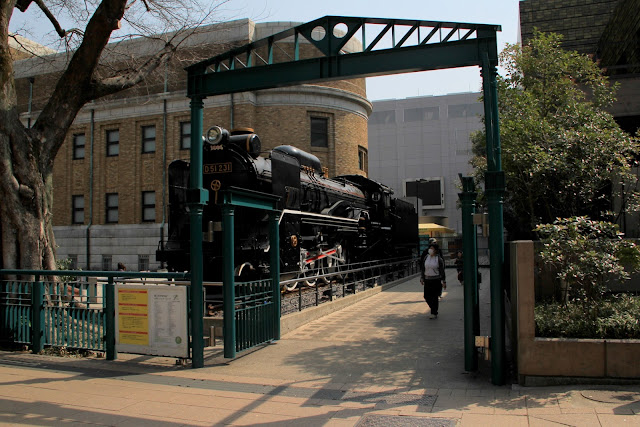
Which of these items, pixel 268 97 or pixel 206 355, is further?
pixel 268 97

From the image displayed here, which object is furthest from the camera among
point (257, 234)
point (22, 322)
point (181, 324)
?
point (257, 234)

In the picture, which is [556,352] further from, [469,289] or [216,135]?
[216,135]

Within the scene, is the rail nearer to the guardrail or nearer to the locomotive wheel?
the locomotive wheel

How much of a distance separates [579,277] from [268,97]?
2184 cm

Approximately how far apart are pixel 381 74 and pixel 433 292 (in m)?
5.07

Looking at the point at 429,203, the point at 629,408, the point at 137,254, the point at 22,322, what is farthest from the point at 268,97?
the point at 429,203

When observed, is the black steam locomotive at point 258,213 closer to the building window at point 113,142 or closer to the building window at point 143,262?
the building window at point 143,262

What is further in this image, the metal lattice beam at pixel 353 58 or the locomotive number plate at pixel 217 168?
the locomotive number plate at pixel 217 168

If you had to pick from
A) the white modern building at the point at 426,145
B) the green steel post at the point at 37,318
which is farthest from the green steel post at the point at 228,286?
the white modern building at the point at 426,145

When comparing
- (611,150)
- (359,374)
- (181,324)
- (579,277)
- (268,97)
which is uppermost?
(268,97)

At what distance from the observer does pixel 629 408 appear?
187 inches

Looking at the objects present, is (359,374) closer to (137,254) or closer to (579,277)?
(579,277)

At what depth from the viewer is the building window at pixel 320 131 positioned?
27062 mm

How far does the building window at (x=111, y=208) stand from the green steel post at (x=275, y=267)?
72.5 feet
